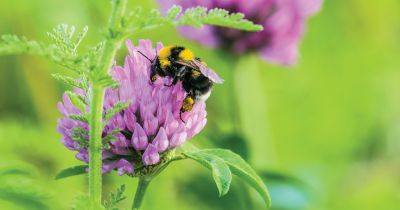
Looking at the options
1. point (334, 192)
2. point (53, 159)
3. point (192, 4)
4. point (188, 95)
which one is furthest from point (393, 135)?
point (188, 95)

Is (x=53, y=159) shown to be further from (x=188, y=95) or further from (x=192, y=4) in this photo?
(x=188, y=95)

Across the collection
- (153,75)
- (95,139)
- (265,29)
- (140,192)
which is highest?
(265,29)

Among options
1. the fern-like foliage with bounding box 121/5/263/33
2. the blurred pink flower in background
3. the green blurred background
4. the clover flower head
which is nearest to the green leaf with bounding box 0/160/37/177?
the green blurred background

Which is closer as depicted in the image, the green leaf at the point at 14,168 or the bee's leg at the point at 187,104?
the bee's leg at the point at 187,104

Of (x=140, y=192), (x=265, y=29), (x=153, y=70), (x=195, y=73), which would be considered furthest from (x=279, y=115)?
(x=140, y=192)

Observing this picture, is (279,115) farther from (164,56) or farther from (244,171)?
(244,171)

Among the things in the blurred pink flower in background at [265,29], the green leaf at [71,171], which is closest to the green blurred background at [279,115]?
the blurred pink flower in background at [265,29]

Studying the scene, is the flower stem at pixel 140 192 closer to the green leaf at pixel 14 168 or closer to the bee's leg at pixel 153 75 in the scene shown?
the bee's leg at pixel 153 75
